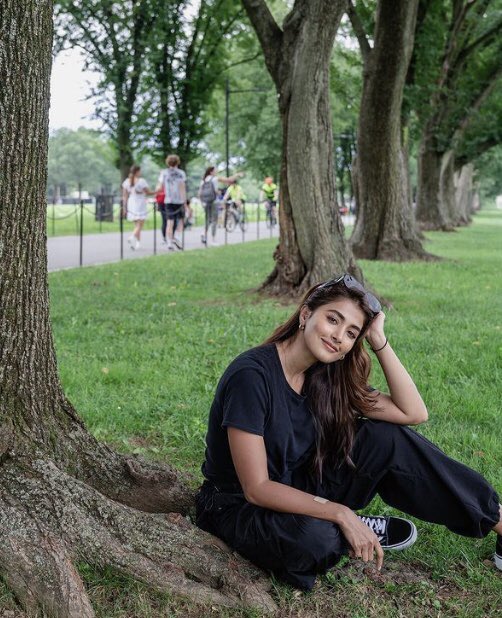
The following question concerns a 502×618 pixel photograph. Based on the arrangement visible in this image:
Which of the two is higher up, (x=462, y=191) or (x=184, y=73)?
Answer: (x=184, y=73)

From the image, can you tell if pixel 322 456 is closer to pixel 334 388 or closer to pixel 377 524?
pixel 334 388

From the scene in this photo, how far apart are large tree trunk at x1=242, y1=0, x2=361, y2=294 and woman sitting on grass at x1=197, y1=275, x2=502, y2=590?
19.7 ft

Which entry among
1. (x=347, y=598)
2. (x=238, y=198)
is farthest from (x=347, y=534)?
(x=238, y=198)

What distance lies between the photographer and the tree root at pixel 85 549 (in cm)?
263

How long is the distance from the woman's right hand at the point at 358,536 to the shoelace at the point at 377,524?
47 centimetres

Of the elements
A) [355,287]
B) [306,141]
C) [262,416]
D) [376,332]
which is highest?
[306,141]

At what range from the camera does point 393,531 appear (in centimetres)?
333

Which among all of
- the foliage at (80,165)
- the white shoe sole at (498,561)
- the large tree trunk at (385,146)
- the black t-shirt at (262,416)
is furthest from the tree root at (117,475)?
the foliage at (80,165)

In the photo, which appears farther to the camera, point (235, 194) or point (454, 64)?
point (235, 194)

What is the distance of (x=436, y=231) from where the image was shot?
2967cm

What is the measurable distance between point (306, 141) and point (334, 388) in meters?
6.28

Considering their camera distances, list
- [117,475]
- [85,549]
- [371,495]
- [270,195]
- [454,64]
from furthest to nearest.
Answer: [270,195], [454,64], [117,475], [371,495], [85,549]

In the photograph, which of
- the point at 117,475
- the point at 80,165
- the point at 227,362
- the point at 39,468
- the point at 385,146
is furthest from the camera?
the point at 80,165

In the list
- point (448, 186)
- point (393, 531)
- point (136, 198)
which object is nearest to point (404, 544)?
point (393, 531)
